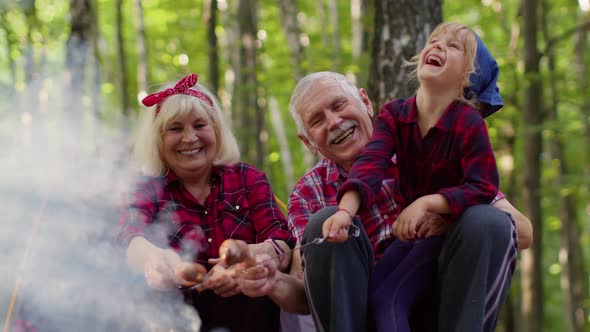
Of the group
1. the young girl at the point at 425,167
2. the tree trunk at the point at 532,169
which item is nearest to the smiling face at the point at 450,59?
the young girl at the point at 425,167

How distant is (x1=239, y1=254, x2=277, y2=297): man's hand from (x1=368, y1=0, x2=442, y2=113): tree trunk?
1834mm

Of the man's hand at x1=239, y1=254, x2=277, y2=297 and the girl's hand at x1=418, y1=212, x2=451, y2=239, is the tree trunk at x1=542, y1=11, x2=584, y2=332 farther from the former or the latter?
the man's hand at x1=239, y1=254, x2=277, y2=297

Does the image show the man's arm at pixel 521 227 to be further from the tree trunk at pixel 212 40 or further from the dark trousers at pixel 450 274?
the tree trunk at pixel 212 40

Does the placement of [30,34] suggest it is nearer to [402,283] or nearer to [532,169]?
[532,169]

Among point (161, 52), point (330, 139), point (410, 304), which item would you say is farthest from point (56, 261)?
point (161, 52)

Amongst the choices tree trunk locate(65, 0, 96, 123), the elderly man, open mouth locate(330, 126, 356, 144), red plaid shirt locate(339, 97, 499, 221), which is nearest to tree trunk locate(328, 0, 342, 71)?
tree trunk locate(65, 0, 96, 123)

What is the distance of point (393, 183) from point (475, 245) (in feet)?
2.00

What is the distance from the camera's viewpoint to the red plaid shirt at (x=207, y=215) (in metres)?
2.64

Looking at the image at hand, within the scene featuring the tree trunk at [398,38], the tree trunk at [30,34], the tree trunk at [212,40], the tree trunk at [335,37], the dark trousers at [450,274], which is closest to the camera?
the dark trousers at [450,274]

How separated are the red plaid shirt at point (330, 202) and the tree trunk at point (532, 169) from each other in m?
5.69

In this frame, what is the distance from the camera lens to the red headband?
9.15ft

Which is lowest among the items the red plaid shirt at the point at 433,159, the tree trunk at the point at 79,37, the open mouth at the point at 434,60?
the red plaid shirt at the point at 433,159

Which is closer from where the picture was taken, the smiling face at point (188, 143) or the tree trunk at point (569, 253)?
the smiling face at point (188, 143)

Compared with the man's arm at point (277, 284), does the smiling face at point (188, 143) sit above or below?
above
